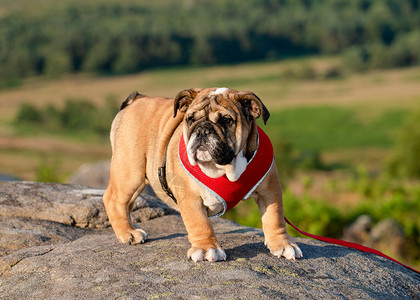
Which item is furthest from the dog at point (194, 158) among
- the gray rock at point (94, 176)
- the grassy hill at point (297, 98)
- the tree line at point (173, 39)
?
the tree line at point (173, 39)

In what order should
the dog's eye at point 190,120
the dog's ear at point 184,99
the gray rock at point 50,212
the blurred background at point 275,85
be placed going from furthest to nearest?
the blurred background at point 275,85 < the gray rock at point 50,212 < the dog's ear at point 184,99 < the dog's eye at point 190,120

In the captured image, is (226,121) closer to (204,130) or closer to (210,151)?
(204,130)

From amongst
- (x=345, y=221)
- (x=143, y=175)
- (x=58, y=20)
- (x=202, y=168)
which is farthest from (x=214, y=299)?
(x=58, y=20)

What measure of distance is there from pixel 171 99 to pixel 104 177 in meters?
14.9

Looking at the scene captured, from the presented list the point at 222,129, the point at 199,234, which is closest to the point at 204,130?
the point at 222,129

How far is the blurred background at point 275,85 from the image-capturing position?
3488 cm

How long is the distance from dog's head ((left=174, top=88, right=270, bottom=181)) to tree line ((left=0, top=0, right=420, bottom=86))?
11986 centimetres

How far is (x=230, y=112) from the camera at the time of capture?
6.64 meters

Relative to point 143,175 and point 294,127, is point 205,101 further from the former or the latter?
point 294,127

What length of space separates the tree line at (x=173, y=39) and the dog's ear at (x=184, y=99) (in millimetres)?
119333

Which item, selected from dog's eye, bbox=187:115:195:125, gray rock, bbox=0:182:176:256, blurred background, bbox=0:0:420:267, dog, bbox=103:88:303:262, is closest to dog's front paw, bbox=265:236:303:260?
dog, bbox=103:88:303:262

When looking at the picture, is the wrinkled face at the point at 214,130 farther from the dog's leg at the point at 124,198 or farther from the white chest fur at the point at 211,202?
the dog's leg at the point at 124,198

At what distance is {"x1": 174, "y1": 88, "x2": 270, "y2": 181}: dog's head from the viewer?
6637 millimetres

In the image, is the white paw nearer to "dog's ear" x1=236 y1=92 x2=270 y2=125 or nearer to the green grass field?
"dog's ear" x1=236 y1=92 x2=270 y2=125
